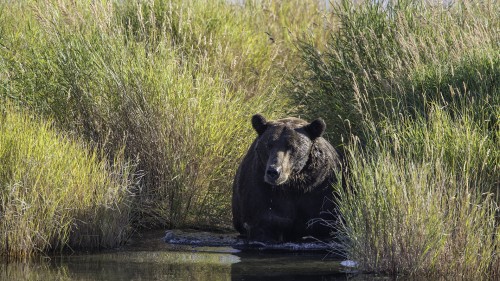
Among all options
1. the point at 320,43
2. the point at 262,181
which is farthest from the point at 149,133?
the point at 320,43

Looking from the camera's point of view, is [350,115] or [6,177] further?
[350,115]

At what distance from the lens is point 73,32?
41.3 ft

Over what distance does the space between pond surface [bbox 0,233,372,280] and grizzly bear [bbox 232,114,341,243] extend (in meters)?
0.49

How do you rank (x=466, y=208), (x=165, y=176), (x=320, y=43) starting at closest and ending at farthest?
1. (x=466, y=208)
2. (x=165, y=176)
3. (x=320, y=43)

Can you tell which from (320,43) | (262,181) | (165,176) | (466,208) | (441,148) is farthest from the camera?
(320,43)

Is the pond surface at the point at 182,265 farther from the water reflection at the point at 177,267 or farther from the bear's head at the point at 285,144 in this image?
the bear's head at the point at 285,144

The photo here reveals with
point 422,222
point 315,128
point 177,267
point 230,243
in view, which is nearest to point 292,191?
point 315,128

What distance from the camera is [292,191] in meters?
11.1

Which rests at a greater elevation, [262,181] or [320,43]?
[320,43]

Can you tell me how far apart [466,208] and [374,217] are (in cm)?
77

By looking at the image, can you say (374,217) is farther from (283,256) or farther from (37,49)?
(37,49)

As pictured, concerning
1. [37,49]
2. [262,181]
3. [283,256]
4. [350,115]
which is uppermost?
[37,49]

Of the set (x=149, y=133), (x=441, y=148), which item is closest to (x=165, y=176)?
(x=149, y=133)

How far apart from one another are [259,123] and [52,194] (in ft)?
7.65
